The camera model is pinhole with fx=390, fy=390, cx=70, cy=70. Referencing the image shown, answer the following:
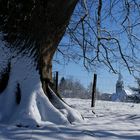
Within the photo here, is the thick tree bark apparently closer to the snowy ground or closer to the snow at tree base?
the snow at tree base

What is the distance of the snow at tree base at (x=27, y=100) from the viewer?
672cm

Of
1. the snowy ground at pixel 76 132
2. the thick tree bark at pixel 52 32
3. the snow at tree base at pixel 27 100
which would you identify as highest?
the thick tree bark at pixel 52 32

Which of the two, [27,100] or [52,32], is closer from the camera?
[27,100]

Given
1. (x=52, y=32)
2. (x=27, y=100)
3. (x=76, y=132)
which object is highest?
(x=52, y=32)

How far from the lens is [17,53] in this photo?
293 inches

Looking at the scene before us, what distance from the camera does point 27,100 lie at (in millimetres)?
6969

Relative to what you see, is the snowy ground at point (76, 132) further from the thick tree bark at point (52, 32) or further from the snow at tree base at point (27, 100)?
the thick tree bark at point (52, 32)

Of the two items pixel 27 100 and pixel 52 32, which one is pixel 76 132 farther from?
pixel 52 32

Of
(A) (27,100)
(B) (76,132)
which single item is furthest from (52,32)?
(B) (76,132)

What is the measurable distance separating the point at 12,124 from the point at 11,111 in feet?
1.81

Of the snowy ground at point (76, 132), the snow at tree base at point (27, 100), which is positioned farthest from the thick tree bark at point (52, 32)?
the snowy ground at point (76, 132)

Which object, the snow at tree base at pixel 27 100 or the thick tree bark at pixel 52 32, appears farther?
the thick tree bark at pixel 52 32

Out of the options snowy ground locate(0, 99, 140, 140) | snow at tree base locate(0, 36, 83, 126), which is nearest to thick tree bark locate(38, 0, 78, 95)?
snow at tree base locate(0, 36, 83, 126)

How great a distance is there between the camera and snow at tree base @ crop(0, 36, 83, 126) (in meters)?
6.72
